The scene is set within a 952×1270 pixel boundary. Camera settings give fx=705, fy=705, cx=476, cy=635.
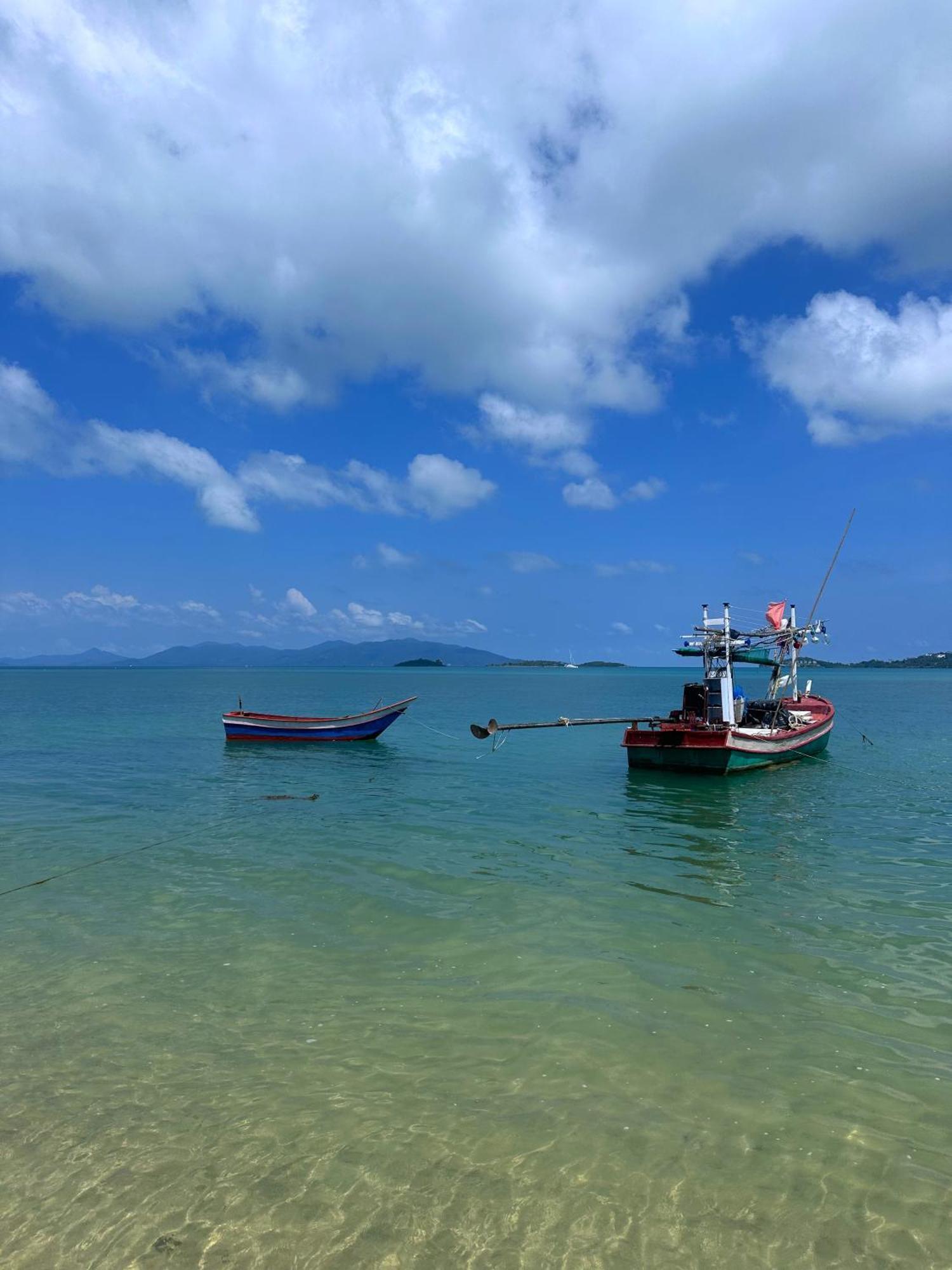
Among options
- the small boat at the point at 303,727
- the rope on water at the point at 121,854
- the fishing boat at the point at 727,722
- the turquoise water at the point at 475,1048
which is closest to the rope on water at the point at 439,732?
the small boat at the point at 303,727

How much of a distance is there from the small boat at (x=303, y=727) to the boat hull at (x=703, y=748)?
49.8 feet

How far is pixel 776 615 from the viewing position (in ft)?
120

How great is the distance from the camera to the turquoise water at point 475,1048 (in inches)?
221

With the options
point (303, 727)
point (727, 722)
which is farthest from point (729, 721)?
point (303, 727)

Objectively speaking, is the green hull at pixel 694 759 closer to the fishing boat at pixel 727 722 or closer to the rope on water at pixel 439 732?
the fishing boat at pixel 727 722

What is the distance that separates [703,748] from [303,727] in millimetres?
22852

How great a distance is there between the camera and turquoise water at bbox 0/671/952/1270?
5.62 meters

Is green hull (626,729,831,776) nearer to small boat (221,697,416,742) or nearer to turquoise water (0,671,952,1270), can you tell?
turquoise water (0,671,952,1270)

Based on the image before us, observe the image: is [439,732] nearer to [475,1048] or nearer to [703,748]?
[703,748]

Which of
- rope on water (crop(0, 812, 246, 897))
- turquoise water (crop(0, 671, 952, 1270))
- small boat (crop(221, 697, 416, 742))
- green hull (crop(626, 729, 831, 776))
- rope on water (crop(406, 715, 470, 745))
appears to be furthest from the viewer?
rope on water (crop(406, 715, 470, 745))

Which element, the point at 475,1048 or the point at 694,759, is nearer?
the point at 475,1048

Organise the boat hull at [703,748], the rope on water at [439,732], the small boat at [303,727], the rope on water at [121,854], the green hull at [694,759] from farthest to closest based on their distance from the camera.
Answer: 1. the rope on water at [439,732]
2. the small boat at [303,727]
3. the green hull at [694,759]
4. the boat hull at [703,748]
5. the rope on water at [121,854]

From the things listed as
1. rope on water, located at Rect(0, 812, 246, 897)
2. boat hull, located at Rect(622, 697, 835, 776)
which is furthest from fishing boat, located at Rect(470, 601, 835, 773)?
rope on water, located at Rect(0, 812, 246, 897)

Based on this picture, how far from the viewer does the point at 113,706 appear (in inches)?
3056
